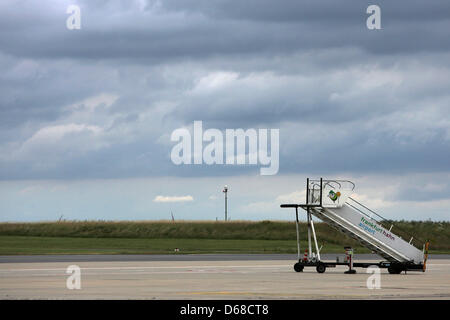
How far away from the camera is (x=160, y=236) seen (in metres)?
134

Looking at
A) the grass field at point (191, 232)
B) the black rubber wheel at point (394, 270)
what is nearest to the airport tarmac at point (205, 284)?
the black rubber wheel at point (394, 270)

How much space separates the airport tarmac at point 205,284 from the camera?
3419cm

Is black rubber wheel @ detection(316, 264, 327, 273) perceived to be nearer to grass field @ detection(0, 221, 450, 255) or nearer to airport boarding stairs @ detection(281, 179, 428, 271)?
airport boarding stairs @ detection(281, 179, 428, 271)

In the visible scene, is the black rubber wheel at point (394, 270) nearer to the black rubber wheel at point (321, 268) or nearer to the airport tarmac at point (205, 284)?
the airport tarmac at point (205, 284)

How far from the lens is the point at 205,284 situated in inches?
1625

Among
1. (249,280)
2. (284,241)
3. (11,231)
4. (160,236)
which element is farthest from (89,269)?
(11,231)

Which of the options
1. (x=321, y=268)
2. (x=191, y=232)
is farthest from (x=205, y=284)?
(x=191, y=232)

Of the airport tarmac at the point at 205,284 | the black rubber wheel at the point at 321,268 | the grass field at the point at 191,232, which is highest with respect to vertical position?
the grass field at the point at 191,232

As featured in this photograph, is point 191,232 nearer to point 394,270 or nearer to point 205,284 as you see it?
point 394,270

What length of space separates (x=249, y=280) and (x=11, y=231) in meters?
108

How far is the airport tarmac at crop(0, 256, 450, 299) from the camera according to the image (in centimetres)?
3419

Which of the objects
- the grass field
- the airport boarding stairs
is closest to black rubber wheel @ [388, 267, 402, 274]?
the airport boarding stairs

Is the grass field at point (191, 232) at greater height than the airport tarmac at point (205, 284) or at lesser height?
greater
